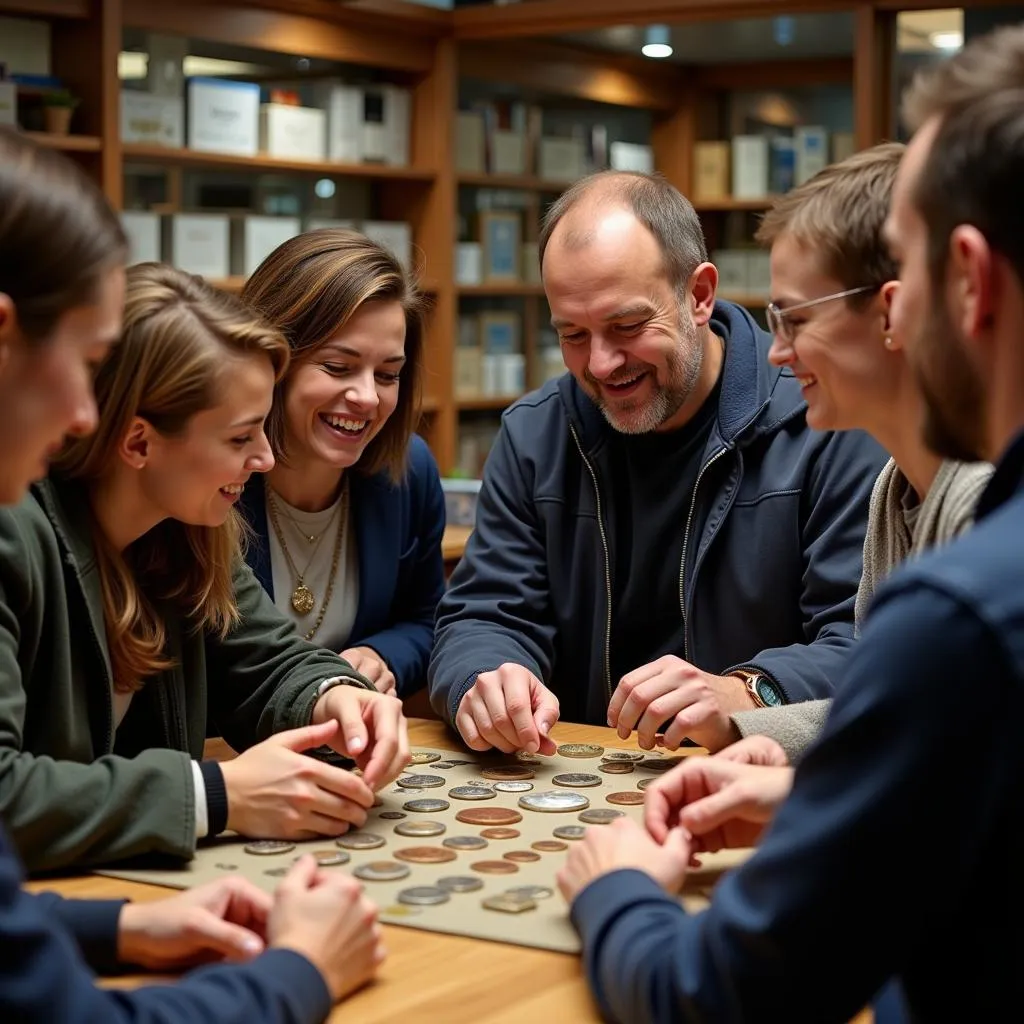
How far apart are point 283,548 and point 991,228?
1893 millimetres

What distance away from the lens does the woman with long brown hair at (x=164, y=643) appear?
1.64 m

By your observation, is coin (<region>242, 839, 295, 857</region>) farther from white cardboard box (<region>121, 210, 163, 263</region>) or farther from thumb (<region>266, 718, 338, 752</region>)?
white cardboard box (<region>121, 210, 163, 263</region>)

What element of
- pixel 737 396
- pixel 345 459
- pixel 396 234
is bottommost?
pixel 345 459

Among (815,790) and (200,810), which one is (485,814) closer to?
(200,810)

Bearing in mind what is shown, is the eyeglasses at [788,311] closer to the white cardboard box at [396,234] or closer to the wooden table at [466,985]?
the wooden table at [466,985]

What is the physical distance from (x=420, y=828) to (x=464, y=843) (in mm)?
73

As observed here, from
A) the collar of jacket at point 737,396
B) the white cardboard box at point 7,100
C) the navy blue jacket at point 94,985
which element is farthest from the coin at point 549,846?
the white cardboard box at point 7,100

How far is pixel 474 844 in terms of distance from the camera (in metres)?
1.72

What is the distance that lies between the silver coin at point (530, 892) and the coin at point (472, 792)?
35 cm

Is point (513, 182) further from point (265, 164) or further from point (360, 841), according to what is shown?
point (360, 841)

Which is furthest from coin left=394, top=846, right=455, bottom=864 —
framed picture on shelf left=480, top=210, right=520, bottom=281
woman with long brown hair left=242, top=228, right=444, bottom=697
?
framed picture on shelf left=480, top=210, right=520, bottom=281

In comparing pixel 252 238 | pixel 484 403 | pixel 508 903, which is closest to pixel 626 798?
pixel 508 903

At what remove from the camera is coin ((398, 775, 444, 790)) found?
1.98m

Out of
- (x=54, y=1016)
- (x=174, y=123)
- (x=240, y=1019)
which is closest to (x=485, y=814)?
(x=240, y=1019)
